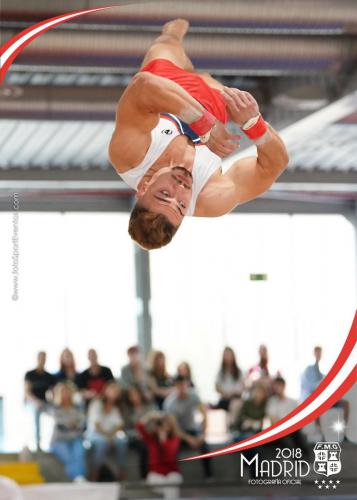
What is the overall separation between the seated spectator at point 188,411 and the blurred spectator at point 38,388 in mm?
686

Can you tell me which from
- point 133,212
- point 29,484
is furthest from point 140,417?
point 133,212

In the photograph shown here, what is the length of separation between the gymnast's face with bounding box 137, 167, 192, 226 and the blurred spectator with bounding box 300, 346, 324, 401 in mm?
2610

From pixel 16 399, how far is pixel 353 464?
1.73 metres

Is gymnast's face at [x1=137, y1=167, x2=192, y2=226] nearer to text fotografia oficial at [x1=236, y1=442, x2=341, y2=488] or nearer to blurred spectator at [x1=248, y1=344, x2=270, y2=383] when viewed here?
text fotografia oficial at [x1=236, y1=442, x2=341, y2=488]

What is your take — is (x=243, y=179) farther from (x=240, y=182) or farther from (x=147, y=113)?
(x=147, y=113)

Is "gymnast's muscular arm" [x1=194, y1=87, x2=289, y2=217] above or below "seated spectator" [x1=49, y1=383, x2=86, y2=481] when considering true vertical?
above

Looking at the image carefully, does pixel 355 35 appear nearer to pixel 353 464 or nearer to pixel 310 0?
pixel 310 0

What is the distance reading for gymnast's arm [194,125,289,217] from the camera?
3.45 metres

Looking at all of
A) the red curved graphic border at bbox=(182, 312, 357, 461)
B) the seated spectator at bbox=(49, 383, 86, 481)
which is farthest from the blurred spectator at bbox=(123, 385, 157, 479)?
the red curved graphic border at bbox=(182, 312, 357, 461)

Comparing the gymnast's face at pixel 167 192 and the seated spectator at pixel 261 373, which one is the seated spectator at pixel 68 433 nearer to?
the seated spectator at pixel 261 373

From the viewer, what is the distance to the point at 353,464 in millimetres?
5352

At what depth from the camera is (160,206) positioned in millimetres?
3322

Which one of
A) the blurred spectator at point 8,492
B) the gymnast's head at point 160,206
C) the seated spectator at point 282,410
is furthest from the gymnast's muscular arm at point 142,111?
the seated spectator at point 282,410

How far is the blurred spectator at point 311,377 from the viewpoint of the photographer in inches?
233
